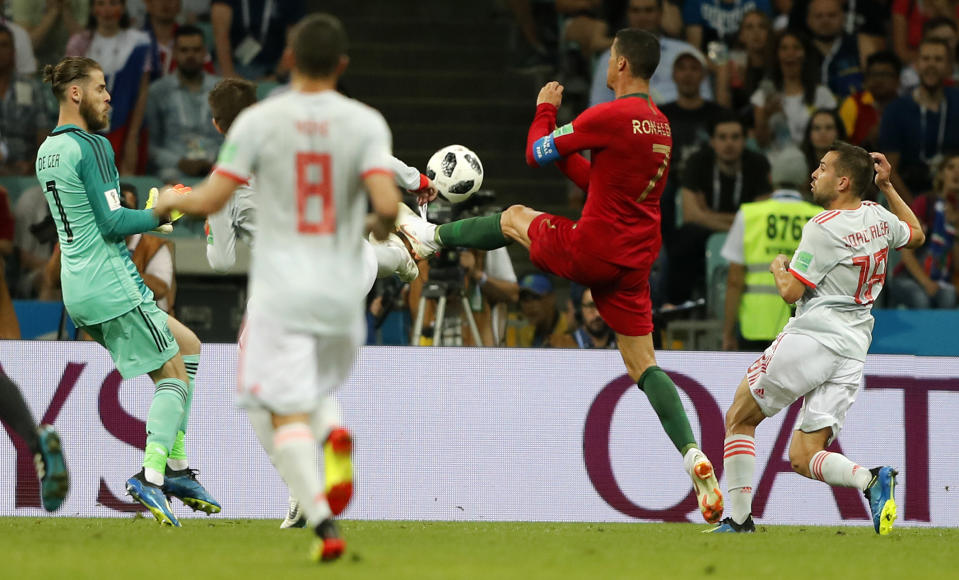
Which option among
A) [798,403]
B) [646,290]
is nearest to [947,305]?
[798,403]

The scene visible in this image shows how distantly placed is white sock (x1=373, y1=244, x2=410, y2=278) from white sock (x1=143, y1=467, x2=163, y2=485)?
164cm

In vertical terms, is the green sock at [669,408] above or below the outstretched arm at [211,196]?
below

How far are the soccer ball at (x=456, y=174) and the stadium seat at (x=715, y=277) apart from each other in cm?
422

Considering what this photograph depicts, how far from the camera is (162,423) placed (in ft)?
25.1

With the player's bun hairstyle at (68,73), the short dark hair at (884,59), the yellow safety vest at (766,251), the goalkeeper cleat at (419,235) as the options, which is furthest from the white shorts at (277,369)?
the short dark hair at (884,59)

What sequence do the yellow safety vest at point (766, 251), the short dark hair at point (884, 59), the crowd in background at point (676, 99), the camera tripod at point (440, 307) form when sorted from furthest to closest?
the short dark hair at point (884, 59) → the crowd in background at point (676, 99) → the yellow safety vest at point (766, 251) → the camera tripod at point (440, 307)

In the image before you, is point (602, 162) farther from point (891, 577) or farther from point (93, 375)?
point (93, 375)

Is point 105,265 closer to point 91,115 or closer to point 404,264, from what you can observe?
→ point 91,115

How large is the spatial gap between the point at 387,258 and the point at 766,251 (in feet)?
13.5

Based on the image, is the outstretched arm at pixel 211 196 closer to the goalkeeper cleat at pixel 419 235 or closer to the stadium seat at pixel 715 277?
the goalkeeper cleat at pixel 419 235

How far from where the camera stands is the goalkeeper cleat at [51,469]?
687cm

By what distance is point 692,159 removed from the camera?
1288 cm

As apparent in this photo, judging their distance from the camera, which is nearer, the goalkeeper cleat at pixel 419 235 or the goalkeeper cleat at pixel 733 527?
the goalkeeper cleat at pixel 733 527

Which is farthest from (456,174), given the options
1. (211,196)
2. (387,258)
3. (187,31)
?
(187,31)
